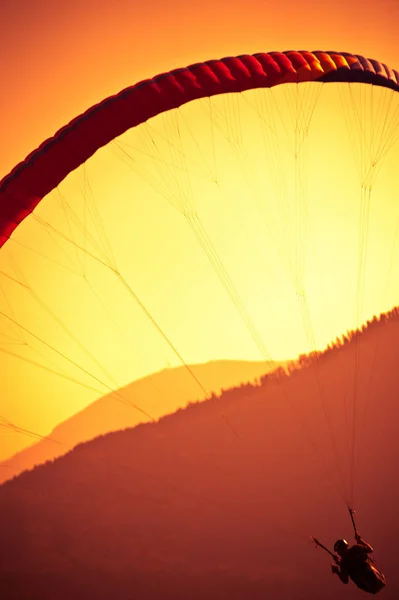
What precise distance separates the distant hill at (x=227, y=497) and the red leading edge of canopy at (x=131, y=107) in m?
8.99

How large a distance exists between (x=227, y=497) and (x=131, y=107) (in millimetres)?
13184

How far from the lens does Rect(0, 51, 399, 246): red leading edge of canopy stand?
6.75 metres

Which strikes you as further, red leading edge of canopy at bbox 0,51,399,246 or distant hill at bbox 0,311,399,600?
distant hill at bbox 0,311,399,600

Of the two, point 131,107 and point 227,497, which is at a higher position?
point 131,107

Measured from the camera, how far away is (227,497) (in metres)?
15.2

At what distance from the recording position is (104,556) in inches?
580

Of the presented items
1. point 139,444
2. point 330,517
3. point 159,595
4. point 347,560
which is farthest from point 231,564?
point 347,560

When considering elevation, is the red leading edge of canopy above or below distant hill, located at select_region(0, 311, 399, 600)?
above

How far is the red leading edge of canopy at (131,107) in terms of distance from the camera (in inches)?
266

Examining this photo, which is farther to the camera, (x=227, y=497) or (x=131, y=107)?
(x=227, y=497)

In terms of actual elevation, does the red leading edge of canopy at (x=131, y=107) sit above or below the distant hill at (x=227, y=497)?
above

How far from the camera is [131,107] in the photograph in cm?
696

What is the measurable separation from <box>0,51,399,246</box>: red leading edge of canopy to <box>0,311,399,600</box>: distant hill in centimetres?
899

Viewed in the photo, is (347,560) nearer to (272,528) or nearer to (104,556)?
(272,528)
